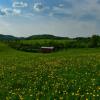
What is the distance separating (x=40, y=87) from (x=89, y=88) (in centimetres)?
252

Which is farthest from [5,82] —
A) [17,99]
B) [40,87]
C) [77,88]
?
[17,99]

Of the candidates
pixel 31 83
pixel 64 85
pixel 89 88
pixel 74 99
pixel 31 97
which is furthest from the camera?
pixel 31 83

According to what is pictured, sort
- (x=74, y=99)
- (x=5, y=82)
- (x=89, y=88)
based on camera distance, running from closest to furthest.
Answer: (x=74, y=99) < (x=89, y=88) < (x=5, y=82)

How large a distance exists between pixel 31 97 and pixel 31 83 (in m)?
5.72

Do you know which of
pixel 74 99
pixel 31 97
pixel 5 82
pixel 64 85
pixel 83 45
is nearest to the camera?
pixel 74 99

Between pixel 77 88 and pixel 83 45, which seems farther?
pixel 83 45

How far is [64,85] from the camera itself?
50.2 ft

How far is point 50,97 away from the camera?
10945mm

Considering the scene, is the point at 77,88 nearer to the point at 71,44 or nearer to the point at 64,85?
the point at 64,85

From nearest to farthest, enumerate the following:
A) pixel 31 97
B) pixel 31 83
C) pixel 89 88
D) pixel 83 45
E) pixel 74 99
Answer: pixel 74 99
pixel 31 97
pixel 89 88
pixel 31 83
pixel 83 45

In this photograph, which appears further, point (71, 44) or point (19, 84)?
point (71, 44)

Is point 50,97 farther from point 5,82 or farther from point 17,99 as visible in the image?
point 5,82

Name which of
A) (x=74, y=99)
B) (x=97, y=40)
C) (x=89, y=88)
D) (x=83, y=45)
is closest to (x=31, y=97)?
(x=74, y=99)

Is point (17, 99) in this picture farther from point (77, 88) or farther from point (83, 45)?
point (83, 45)
